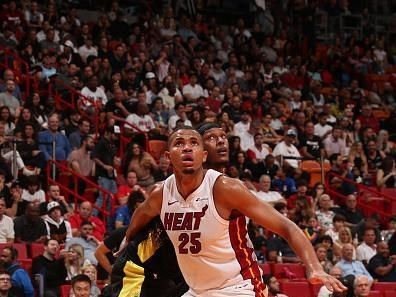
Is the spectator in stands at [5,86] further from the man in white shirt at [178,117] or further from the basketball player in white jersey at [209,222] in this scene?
the basketball player in white jersey at [209,222]

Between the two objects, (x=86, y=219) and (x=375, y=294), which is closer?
(x=375, y=294)

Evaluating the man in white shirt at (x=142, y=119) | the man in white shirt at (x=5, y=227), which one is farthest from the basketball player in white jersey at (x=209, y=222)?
the man in white shirt at (x=142, y=119)

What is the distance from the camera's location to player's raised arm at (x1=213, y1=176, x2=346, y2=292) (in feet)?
17.3

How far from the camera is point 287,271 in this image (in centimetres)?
1201

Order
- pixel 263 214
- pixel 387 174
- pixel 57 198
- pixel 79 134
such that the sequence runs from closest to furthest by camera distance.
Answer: pixel 263 214, pixel 57 198, pixel 79 134, pixel 387 174

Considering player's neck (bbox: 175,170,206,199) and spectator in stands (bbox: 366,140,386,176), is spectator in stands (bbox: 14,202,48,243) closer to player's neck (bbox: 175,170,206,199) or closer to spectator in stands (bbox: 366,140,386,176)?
player's neck (bbox: 175,170,206,199)

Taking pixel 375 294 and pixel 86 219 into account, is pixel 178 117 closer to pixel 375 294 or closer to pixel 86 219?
pixel 86 219

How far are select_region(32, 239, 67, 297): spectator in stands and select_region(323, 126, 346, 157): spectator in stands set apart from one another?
27.4 feet

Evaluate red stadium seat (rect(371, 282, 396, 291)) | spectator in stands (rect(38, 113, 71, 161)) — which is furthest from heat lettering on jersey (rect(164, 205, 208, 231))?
spectator in stands (rect(38, 113, 71, 161))

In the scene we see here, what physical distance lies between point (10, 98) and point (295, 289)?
582 cm

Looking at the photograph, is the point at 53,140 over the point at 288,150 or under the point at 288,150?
over

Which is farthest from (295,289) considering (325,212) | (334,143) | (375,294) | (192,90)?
(192,90)

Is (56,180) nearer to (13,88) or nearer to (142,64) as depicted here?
(13,88)

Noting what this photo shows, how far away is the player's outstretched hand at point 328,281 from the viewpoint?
16.4 ft
